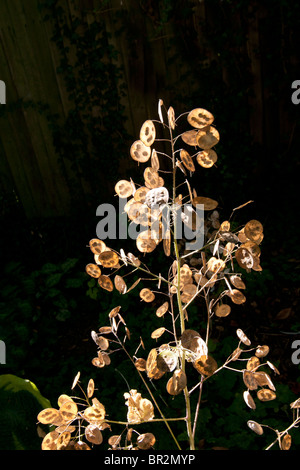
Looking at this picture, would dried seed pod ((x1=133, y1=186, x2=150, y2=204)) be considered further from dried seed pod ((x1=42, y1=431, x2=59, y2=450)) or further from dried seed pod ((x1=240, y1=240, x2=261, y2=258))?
dried seed pod ((x1=42, y1=431, x2=59, y2=450))

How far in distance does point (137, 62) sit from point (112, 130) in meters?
0.60

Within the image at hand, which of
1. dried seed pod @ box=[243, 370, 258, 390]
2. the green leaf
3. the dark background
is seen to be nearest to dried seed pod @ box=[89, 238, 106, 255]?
dried seed pod @ box=[243, 370, 258, 390]

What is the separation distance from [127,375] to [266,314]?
1063mm

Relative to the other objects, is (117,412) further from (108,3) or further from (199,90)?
(108,3)

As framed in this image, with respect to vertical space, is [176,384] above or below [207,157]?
below

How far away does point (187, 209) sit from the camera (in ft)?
3.35

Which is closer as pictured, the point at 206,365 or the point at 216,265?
the point at 206,365

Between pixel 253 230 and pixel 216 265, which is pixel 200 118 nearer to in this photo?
pixel 253 230

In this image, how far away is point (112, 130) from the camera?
11.9 feet

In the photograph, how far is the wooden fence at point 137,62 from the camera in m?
3.29

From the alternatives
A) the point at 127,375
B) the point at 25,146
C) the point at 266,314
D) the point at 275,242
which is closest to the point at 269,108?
the point at 275,242

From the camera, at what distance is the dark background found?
300cm

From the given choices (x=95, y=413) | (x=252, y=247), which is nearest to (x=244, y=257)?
(x=252, y=247)
